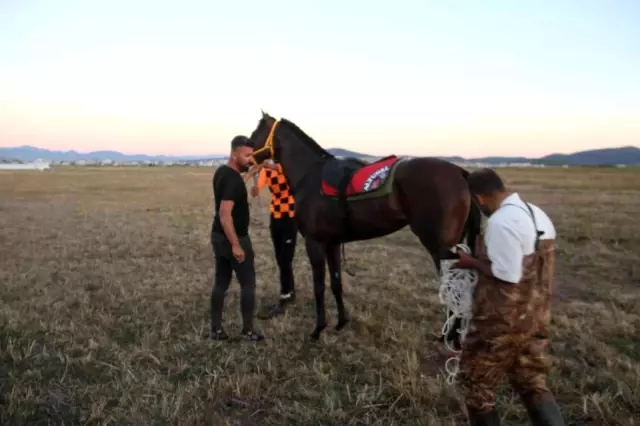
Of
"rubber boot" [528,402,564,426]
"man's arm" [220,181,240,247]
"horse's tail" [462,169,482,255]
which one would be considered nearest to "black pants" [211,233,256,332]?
"man's arm" [220,181,240,247]

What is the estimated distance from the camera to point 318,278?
5.71m

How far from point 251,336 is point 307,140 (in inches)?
97.8

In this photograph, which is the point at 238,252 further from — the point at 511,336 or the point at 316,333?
the point at 511,336

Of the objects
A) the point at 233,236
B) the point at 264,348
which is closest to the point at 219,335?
the point at 264,348

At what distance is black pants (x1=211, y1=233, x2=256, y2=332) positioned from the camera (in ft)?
18.0

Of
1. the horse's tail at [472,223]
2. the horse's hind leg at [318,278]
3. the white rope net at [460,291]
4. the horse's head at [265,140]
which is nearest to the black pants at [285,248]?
the horse's head at [265,140]

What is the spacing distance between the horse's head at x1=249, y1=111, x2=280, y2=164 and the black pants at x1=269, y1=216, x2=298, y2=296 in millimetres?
994

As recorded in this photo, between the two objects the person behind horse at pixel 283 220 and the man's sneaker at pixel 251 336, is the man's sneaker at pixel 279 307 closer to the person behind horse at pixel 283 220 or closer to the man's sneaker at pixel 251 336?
the person behind horse at pixel 283 220

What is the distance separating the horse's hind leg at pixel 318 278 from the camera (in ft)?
18.4

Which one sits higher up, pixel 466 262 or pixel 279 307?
pixel 466 262

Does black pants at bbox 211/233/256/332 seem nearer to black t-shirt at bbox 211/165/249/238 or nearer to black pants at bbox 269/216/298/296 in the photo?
black t-shirt at bbox 211/165/249/238

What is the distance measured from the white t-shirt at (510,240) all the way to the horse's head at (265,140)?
158 inches

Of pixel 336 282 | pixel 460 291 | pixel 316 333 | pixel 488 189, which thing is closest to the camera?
pixel 488 189

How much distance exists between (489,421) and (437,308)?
364 cm
